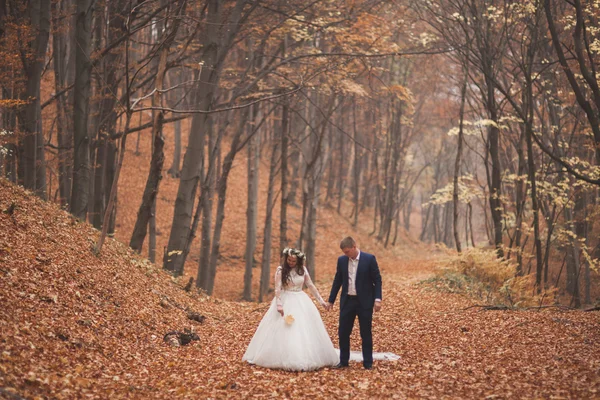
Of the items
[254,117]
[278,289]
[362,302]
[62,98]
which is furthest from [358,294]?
[254,117]

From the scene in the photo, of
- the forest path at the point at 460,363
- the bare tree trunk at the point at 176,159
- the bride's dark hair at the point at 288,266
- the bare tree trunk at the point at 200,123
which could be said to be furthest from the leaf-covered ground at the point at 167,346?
the bare tree trunk at the point at 176,159

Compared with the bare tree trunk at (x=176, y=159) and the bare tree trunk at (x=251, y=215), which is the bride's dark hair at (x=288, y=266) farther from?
the bare tree trunk at (x=176, y=159)

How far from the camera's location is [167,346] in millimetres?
8914

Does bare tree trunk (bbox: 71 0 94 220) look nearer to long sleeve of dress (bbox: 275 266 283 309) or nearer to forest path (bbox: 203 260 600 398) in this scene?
forest path (bbox: 203 260 600 398)

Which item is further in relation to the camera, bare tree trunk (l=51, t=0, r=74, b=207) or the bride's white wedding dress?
bare tree trunk (l=51, t=0, r=74, b=207)

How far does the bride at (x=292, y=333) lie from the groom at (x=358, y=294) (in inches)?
12.6

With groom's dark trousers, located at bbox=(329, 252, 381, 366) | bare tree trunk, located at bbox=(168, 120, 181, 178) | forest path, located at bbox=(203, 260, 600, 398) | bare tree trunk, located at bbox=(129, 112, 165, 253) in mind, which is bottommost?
forest path, located at bbox=(203, 260, 600, 398)

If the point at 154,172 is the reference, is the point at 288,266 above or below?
below

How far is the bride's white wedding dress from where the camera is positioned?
792cm

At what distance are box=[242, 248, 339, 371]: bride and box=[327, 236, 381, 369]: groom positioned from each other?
0.32 m

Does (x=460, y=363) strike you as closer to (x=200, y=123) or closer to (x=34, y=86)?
(x=200, y=123)

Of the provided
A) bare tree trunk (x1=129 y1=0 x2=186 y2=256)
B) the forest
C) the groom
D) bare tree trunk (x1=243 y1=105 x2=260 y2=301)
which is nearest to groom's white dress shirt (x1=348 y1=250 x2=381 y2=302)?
the groom

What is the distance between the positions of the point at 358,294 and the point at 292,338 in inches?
44.3

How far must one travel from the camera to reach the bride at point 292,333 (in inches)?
312
